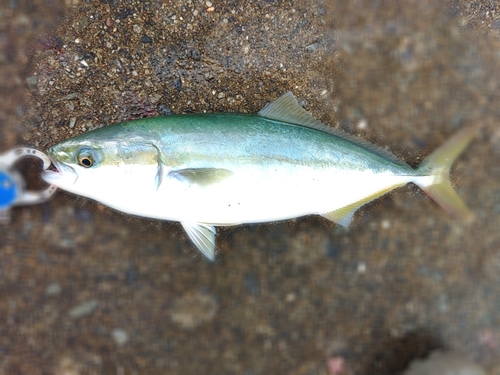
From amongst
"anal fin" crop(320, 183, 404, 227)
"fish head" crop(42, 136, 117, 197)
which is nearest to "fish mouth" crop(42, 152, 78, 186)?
"fish head" crop(42, 136, 117, 197)

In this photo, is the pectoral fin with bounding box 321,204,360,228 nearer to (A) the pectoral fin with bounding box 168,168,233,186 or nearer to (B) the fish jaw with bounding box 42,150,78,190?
(A) the pectoral fin with bounding box 168,168,233,186

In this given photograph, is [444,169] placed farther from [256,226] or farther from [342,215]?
[256,226]

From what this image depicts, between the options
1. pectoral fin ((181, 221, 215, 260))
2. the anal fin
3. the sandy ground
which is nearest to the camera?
pectoral fin ((181, 221, 215, 260))

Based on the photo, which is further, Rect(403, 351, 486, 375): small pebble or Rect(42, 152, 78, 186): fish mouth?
Rect(403, 351, 486, 375): small pebble

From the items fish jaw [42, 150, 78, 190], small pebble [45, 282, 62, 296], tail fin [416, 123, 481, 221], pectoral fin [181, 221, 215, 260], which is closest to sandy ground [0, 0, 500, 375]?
small pebble [45, 282, 62, 296]

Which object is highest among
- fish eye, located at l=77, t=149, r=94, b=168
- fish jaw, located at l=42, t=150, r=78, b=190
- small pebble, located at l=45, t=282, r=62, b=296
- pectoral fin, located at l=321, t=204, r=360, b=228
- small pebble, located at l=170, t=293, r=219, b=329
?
fish eye, located at l=77, t=149, r=94, b=168

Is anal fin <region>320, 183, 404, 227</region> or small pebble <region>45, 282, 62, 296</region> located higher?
anal fin <region>320, 183, 404, 227</region>

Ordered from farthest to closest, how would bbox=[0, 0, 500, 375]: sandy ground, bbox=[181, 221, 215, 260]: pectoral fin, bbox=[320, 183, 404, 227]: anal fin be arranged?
bbox=[0, 0, 500, 375]: sandy ground < bbox=[320, 183, 404, 227]: anal fin < bbox=[181, 221, 215, 260]: pectoral fin
